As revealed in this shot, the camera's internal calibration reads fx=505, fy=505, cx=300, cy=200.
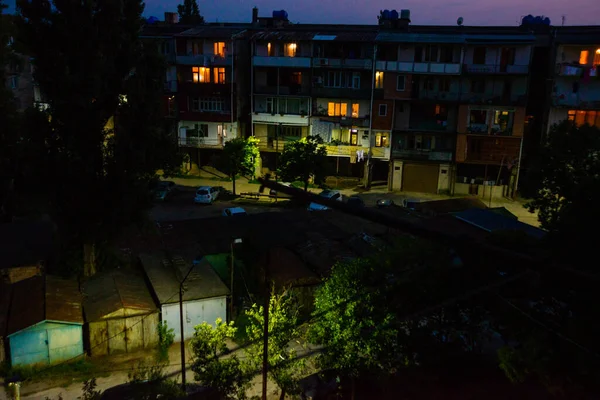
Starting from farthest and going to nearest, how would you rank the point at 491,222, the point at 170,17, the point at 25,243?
the point at 170,17
the point at 491,222
the point at 25,243

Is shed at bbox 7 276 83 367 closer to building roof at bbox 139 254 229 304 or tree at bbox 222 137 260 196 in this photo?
building roof at bbox 139 254 229 304

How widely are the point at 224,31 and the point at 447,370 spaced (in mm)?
36332

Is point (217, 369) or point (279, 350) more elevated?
point (279, 350)

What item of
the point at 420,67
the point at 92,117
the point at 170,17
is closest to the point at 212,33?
the point at 170,17

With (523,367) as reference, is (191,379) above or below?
below

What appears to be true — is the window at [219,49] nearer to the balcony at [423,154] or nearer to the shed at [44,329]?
the balcony at [423,154]

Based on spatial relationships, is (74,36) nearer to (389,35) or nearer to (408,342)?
(408,342)

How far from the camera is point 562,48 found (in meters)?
38.8

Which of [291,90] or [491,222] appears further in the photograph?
[291,90]

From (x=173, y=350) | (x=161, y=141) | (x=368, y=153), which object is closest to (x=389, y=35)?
(x=368, y=153)

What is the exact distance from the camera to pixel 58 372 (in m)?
17.6

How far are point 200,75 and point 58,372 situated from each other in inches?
1243

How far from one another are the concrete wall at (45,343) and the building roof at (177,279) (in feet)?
10.6

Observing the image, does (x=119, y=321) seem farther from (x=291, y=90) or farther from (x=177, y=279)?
(x=291, y=90)
